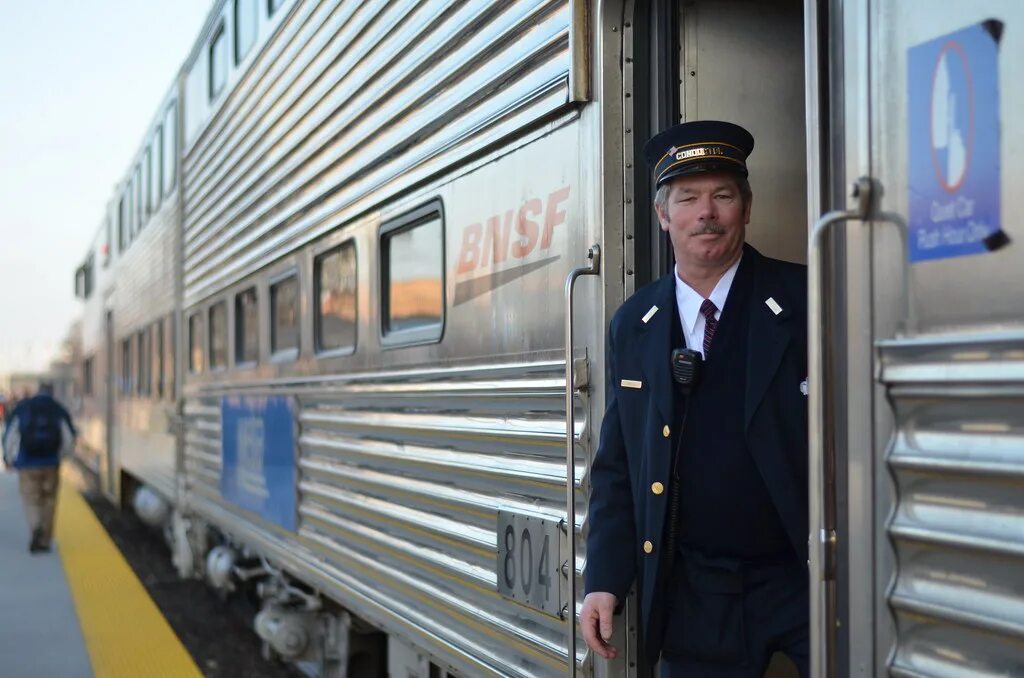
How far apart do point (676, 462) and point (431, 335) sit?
1.48m

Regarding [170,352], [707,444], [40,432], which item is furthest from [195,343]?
[707,444]

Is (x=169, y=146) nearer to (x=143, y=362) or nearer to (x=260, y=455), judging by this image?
(x=143, y=362)

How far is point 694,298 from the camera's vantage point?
2.24 meters

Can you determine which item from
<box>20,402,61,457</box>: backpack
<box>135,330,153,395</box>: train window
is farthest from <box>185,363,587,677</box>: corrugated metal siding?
<box>20,402,61,457</box>: backpack

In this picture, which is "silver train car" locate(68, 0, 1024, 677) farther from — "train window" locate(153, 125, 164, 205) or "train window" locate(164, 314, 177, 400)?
"train window" locate(153, 125, 164, 205)

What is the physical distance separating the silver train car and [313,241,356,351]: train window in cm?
2

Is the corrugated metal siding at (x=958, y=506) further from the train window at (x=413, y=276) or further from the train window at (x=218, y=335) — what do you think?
the train window at (x=218, y=335)

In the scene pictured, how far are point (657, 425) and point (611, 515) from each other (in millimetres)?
257

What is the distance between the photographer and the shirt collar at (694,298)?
2219 mm

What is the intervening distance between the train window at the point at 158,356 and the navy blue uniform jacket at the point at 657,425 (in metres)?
7.68

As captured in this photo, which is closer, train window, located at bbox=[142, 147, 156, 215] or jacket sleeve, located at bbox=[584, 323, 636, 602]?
jacket sleeve, located at bbox=[584, 323, 636, 602]

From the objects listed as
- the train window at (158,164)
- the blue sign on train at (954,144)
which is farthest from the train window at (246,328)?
the blue sign on train at (954,144)

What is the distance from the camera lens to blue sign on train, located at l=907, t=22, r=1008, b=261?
1.52 metres

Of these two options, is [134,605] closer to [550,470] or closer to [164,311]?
[164,311]
